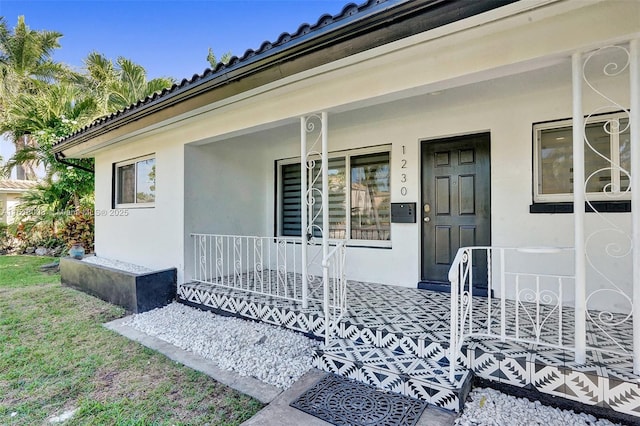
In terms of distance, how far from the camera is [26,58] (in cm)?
1642

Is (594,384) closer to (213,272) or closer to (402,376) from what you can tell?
(402,376)

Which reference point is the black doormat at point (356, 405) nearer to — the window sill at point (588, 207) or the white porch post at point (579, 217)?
the white porch post at point (579, 217)

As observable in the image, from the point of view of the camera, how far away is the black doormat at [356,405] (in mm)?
2289

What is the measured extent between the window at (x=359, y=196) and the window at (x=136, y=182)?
325 cm

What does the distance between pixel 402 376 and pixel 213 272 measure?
4.14 metres

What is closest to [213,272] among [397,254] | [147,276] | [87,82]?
[147,276]

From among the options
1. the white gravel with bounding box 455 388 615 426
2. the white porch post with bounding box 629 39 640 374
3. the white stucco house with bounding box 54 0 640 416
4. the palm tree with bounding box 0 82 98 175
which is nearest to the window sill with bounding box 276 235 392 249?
the white stucco house with bounding box 54 0 640 416

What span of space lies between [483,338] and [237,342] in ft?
9.04

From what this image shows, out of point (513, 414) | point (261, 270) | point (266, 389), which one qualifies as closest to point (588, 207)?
point (513, 414)

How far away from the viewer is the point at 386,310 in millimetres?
3725

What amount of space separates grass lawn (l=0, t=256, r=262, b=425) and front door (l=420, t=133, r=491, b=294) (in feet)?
10.4

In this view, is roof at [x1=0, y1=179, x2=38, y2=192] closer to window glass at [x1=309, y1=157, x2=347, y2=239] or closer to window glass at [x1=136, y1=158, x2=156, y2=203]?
window glass at [x1=136, y1=158, x2=156, y2=203]

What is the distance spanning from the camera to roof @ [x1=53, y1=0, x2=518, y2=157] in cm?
229

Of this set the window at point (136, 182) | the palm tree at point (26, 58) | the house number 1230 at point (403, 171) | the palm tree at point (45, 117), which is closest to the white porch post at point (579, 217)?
the house number 1230 at point (403, 171)
